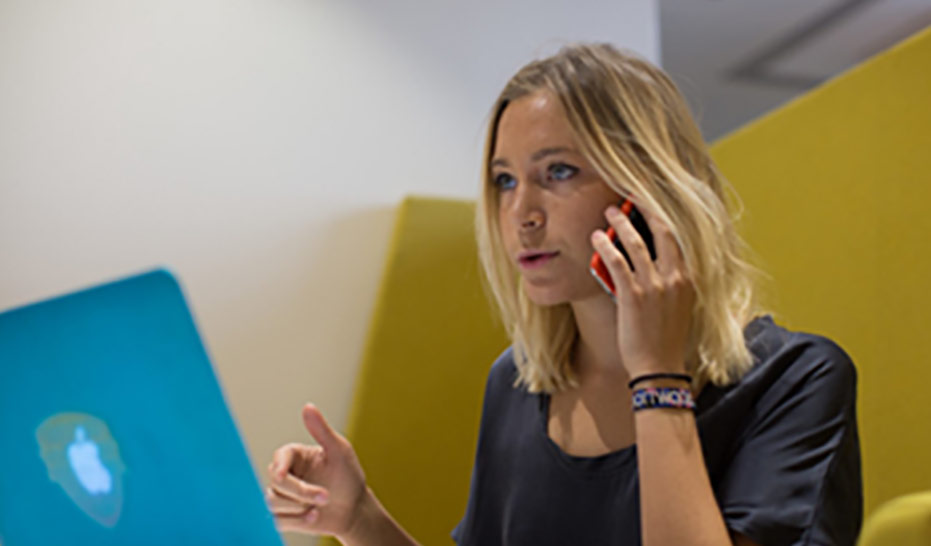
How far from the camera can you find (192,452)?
0.42 meters

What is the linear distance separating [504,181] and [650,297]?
0.29 meters

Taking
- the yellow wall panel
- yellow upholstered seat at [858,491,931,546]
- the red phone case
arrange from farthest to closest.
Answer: the yellow wall panel → the red phone case → yellow upholstered seat at [858,491,931,546]

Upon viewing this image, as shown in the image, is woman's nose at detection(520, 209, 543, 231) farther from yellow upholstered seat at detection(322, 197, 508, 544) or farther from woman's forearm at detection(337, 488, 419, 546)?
yellow upholstered seat at detection(322, 197, 508, 544)

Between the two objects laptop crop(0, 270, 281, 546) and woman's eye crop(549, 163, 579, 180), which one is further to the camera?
woman's eye crop(549, 163, 579, 180)

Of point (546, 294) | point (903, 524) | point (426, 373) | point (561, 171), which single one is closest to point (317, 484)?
point (546, 294)

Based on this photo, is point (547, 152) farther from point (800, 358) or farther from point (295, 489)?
point (295, 489)

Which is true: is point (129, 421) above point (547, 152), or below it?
below

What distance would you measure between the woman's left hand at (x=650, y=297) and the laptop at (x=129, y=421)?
0.48 m

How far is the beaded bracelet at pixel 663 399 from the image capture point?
0.78m

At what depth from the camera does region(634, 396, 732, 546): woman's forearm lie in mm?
746

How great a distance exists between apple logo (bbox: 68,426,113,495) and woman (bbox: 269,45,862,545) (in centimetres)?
37

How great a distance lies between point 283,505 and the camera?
0.83 metres

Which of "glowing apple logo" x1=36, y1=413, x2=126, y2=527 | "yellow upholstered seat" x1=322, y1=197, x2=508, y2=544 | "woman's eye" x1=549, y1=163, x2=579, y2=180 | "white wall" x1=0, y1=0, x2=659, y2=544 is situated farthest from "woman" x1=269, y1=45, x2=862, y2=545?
"white wall" x1=0, y1=0, x2=659, y2=544

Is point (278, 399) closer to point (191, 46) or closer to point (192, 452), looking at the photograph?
point (191, 46)
